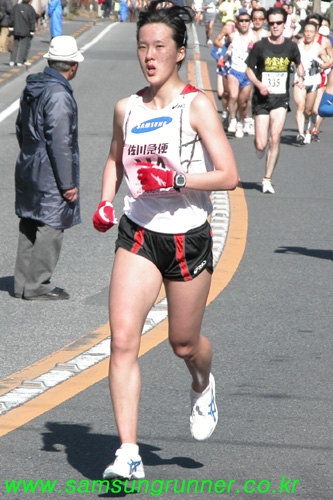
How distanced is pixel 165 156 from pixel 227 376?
5.83 feet

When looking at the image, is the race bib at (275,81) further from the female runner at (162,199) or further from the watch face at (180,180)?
the watch face at (180,180)

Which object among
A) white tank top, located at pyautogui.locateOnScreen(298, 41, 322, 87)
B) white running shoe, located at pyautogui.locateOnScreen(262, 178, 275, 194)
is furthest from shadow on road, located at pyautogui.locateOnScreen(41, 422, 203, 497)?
white tank top, located at pyautogui.locateOnScreen(298, 41, 322, 87)

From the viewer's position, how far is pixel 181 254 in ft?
14.4

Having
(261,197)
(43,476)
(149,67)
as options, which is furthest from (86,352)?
(261,197)

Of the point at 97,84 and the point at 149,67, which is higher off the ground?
A: the point at 149,67

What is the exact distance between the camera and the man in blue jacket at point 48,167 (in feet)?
24.4

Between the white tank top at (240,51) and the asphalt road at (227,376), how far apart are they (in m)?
6.11

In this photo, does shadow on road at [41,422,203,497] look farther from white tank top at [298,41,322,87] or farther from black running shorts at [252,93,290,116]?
white tank top at [298,41,322,87]

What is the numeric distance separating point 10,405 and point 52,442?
55cm

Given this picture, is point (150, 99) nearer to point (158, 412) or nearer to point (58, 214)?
point (158, 412)

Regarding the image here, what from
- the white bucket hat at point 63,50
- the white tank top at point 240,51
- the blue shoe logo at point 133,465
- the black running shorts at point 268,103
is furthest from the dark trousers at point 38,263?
the white tank top at point 240,51

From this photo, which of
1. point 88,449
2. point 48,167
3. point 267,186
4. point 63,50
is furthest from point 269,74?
point 88,449

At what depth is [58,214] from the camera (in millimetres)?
7602

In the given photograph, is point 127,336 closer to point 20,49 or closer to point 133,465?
point 133,465
